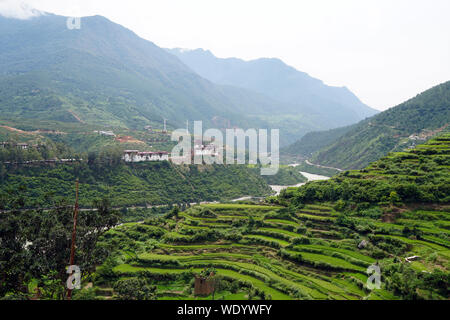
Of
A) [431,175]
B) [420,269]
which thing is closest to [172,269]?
[420,269]

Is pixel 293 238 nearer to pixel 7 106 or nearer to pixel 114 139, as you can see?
pixel 114 139

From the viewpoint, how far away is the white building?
56.4 metres

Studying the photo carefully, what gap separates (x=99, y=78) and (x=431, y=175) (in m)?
162

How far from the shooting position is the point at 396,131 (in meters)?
88.0

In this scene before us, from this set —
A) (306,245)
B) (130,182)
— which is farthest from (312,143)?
(306,245)

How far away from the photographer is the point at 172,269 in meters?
21.6

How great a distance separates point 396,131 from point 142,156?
6875cm

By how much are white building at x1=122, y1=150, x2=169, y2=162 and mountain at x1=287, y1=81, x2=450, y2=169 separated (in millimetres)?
52439

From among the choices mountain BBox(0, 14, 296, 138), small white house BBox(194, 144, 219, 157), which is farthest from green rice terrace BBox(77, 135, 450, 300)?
mountain BBox(0, 14, 296, 138)

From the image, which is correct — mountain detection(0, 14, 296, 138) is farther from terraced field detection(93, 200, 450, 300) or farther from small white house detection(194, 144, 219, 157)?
terraced field detection(93, 200, 450, 300)

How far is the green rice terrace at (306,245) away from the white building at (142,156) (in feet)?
86.8

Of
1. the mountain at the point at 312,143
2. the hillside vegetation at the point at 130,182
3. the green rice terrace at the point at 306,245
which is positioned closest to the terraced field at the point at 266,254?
the green rice terrace at the point at 306,245

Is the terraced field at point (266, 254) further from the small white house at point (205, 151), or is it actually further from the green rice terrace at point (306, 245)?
the small white house at point (205, 151)

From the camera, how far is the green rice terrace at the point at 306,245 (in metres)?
17.9
